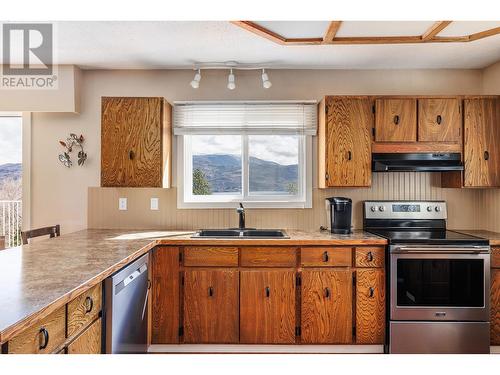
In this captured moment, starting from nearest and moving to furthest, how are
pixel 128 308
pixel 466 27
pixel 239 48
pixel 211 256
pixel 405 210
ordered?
pixel 128 308 → pixel 466 27 → pixel 211 256 → pixel 239 48 → pixel 405 210

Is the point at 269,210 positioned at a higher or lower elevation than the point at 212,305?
higher

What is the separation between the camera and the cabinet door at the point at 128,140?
9.60 ft

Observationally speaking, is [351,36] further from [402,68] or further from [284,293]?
[284,293]

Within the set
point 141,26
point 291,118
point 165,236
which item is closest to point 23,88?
point 141,26

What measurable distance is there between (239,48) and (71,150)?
1.80 metres

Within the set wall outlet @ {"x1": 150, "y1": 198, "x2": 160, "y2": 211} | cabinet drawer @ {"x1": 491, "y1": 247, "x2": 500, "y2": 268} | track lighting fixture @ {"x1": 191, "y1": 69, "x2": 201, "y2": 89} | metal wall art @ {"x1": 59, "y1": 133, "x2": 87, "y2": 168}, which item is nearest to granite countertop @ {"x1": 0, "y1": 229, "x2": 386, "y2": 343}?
wall outlet @ {"x1": 150, "y1": 198, "x2": 160, "y2": 211}

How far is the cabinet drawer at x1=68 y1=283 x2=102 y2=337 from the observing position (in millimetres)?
1408

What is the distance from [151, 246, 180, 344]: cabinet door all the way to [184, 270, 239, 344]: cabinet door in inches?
3.0

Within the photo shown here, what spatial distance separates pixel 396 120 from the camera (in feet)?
9.73

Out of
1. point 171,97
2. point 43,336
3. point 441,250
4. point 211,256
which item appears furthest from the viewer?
point 171,97

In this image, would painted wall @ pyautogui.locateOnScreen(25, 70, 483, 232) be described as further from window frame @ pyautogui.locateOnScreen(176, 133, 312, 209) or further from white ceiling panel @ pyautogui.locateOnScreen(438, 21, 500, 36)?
white ceiling panel @ pyautogui.locateOnScreen(438, 21, 500, 36)

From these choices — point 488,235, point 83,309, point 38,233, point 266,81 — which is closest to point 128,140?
point 38,233

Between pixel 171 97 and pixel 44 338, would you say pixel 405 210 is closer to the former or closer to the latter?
pixel 171 97

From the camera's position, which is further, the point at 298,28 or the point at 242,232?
the point at 242,232
